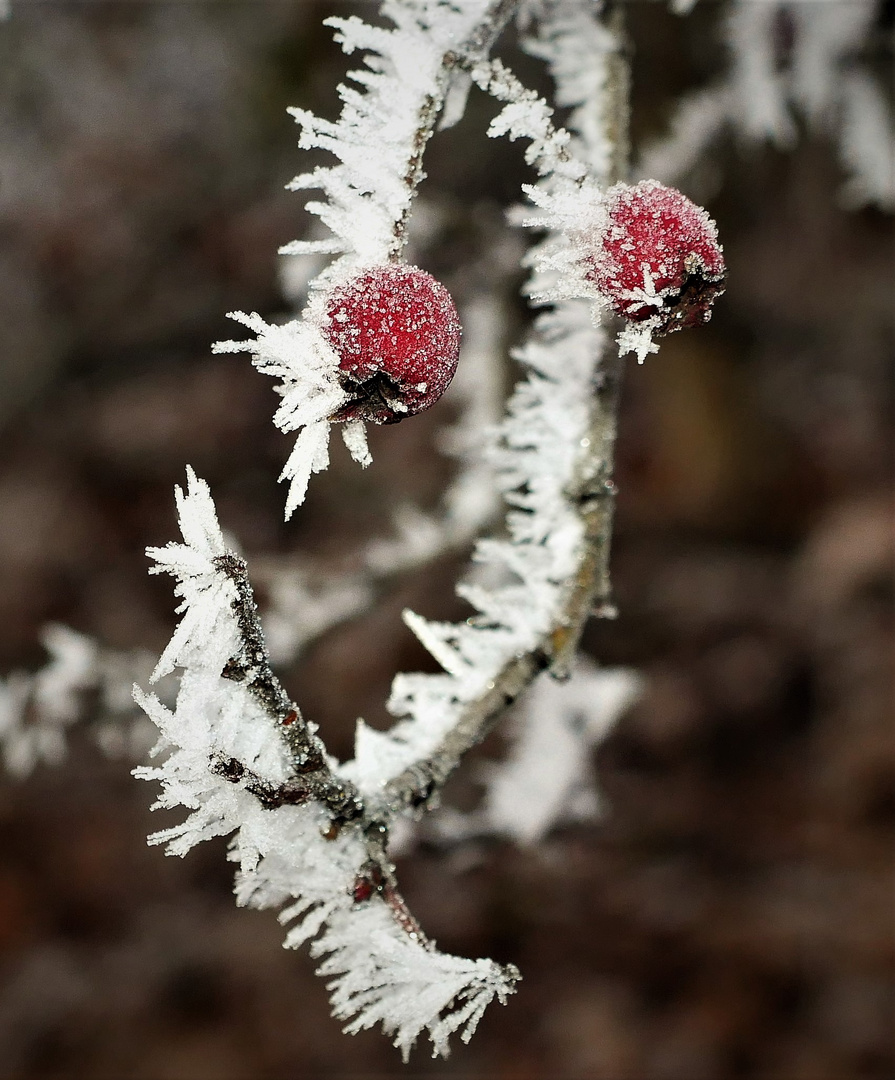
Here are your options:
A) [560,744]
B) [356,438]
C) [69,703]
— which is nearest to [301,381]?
[356,438]

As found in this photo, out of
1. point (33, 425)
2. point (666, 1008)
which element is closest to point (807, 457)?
point (666, 1008)

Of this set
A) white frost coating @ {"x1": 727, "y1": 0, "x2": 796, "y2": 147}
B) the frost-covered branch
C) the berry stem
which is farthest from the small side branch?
white frost coating @ {"x1": 727, "y1": 0, "x2": 796, "y2": 147}

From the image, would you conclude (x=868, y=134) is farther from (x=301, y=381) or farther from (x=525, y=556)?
(x=301, y=381)

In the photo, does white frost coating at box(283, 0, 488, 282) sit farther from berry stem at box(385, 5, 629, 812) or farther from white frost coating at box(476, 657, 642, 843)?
white frost coating at box(476, 657, 642, 843)

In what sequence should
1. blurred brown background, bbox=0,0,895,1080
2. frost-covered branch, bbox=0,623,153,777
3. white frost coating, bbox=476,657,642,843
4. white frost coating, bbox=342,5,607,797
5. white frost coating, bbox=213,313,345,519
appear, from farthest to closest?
blurred brown background, bbox=0,0,895,1080 → white frost coating, bbox=476,657,642,843 → frost-covered branch, bbox=0,623,153,777 → white frost coating, bbox=342,5,607,797 → white frost coating, bbox=213,313,345,519

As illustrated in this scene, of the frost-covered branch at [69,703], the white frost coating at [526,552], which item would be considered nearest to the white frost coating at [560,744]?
the frost-covered branch at [69,703]
